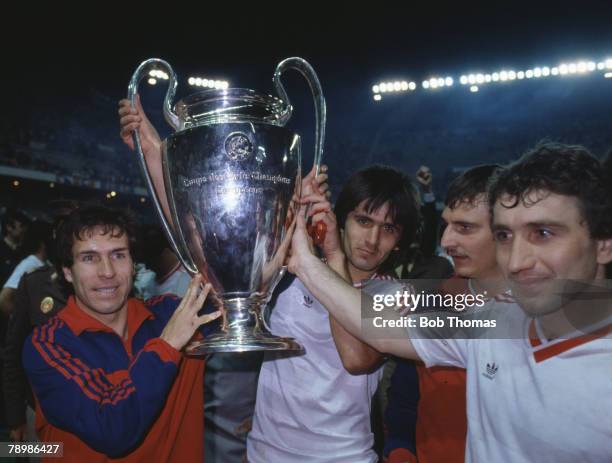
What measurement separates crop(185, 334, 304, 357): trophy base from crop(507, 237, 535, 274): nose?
1.72 ft

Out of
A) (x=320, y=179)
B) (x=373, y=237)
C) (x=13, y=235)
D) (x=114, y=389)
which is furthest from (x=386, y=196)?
(x=13, y=235)

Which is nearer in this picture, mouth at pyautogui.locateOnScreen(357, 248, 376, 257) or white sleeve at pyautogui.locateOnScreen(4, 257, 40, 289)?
mouth at pyautogui.locateOnScreen(357, 248, 376, 257)

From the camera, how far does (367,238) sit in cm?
183

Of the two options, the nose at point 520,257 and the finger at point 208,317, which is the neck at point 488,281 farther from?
the finger at point 208,317

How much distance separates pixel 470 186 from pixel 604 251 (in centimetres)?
77

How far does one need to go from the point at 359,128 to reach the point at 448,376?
50.2 feet

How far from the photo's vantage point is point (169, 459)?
1531mm

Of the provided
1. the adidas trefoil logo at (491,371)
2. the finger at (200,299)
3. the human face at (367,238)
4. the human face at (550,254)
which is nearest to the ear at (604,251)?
the human face at (550,254)

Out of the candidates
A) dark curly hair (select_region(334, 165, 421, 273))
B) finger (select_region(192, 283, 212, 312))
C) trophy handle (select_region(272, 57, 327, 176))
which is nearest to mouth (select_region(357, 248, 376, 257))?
dark curly hair (select_region(334, 165, 421, 273))

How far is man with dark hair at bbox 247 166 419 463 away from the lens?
4.92ft

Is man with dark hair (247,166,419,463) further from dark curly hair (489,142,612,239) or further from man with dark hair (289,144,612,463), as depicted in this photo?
dark curly hair (489,142,612,239)

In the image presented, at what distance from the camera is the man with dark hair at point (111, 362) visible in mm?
1279

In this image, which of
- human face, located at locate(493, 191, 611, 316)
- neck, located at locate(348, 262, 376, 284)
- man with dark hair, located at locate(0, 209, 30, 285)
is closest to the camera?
human face, located at locate(493, 191, 611, 316)

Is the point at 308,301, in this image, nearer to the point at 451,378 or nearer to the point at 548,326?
the point at 451,378
